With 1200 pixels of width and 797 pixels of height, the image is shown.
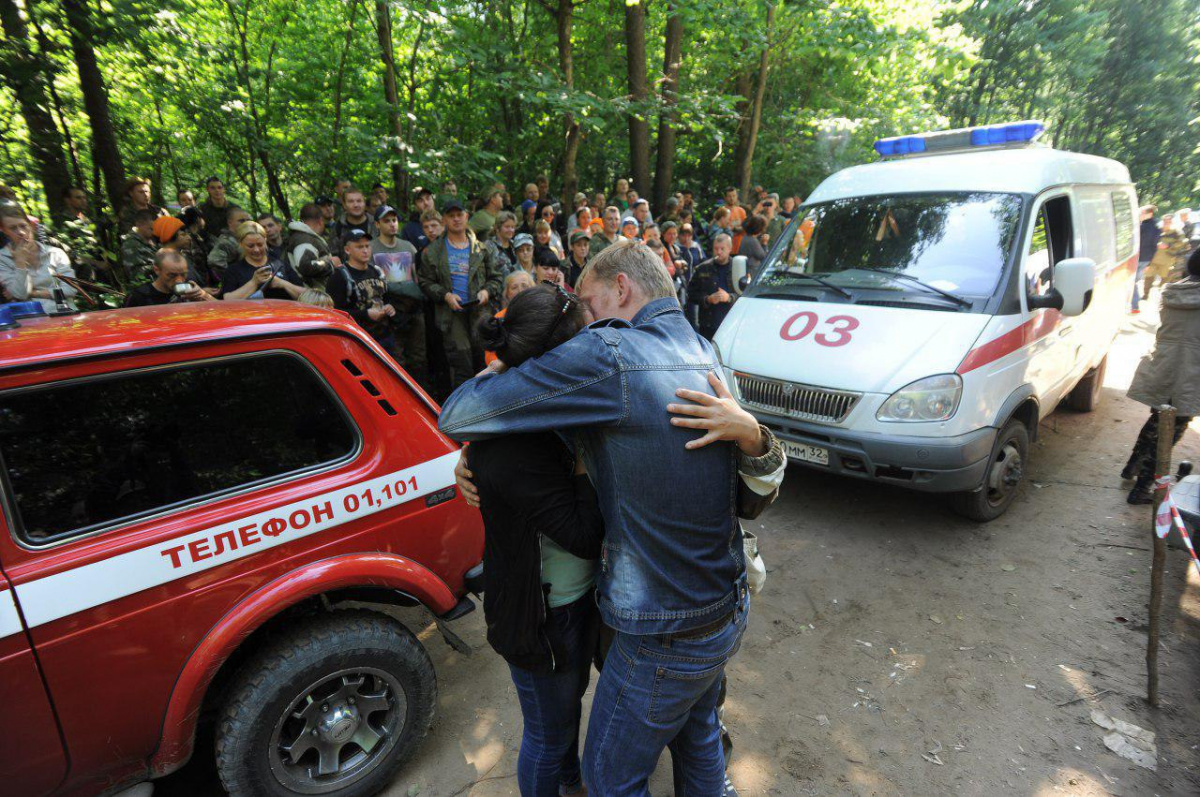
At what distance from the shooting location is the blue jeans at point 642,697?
1.62 metres

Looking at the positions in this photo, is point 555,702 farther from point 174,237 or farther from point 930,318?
point 174,237

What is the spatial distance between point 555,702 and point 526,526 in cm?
63

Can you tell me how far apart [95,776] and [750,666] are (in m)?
2.58

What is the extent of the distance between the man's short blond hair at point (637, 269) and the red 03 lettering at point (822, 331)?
2829mm

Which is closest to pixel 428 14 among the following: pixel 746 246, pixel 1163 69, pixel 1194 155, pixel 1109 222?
pixel 746 246

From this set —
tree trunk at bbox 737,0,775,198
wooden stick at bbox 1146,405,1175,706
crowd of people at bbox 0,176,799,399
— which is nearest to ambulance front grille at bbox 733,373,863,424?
crowd of people at bbox 0,176,799,399

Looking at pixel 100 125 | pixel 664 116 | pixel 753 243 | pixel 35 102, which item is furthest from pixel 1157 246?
pixel 100 125

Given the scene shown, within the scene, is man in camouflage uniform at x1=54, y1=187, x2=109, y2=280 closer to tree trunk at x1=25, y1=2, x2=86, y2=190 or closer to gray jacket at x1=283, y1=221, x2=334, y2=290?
tree trunk at x1=25, y1=2, x2=86, y2=190

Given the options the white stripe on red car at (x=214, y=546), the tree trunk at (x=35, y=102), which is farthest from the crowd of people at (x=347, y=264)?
the white stripe on red car at (x=214, y=546)

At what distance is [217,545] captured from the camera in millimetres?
1971

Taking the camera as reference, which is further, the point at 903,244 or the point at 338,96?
the point at 338,96

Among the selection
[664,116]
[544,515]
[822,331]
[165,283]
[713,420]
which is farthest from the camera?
[664,116]

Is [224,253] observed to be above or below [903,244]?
below

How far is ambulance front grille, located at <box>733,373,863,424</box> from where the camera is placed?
3.98 m
